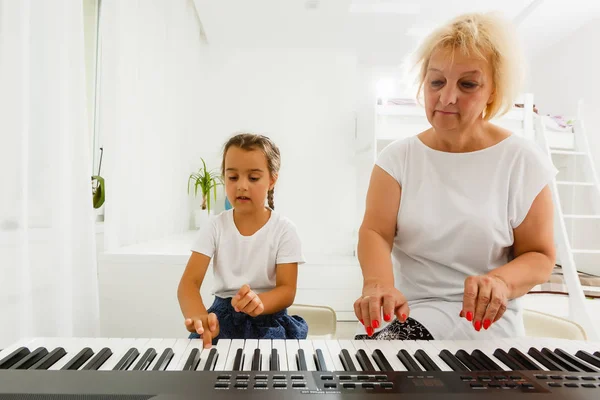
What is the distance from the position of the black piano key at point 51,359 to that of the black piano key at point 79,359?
0.08 feet

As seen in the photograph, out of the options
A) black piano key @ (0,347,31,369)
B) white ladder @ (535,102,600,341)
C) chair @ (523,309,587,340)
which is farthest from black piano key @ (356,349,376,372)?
white ladder @ (535,102,600,341)

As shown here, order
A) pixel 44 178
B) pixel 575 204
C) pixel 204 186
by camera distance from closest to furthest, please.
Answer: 1. pixel 44 178
2. pixel 204 186
3. pixel 575 204

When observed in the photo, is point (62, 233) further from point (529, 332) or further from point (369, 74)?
point (369, 74)

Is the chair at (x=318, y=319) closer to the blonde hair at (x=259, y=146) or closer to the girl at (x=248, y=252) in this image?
the girl at (x=248, y=252)

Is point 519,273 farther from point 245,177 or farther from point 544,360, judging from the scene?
point 245,177

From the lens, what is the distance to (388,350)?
0.66m

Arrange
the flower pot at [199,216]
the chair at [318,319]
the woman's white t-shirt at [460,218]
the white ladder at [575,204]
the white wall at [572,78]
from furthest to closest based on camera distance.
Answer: the white wall at [572,78], the flower pot at [199,216], the white ladder at [575,204], the chair at [318,319], the woman's white t-shirt at [460,218]

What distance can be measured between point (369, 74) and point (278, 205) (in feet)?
4.97

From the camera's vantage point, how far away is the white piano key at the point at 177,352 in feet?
1.88

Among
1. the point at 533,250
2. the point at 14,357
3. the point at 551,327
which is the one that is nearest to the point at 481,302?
the point at 533,250

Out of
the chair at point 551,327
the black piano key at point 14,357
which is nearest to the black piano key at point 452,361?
the black piano key at point 14,357

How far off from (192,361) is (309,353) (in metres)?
0.16

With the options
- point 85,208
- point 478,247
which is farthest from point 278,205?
point 478,247

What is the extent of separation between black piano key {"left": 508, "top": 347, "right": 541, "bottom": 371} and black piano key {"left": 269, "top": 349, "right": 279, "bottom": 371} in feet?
1.07
